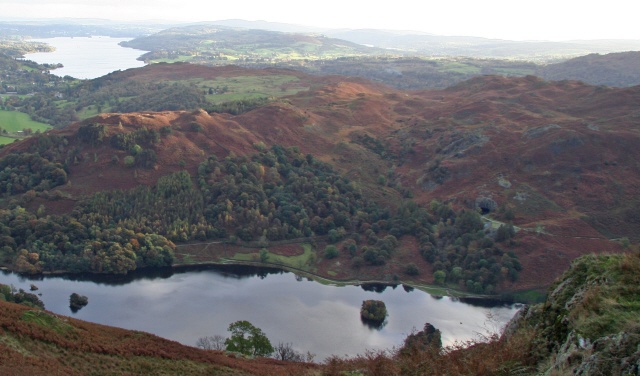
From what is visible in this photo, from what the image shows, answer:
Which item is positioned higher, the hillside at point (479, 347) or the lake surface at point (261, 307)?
the hillside at point (479, 347)

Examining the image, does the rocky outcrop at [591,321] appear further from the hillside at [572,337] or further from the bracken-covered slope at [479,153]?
the bracken-covered slope at [479,153]

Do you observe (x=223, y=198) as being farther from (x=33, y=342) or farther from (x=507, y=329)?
(x=507, y=329)

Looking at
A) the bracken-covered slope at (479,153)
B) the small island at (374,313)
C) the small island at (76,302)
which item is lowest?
the small island at (76,302)

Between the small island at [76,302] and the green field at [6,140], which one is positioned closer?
the small island at [76,302]

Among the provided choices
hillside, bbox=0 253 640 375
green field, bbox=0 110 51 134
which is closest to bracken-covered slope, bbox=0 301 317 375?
hillside, bbox=0 253 640 375

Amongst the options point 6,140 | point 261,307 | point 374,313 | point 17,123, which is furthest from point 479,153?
point 17,123

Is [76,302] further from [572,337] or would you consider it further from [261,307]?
[572,337]

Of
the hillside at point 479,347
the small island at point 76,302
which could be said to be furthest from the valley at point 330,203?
the hillside at point 479,347
